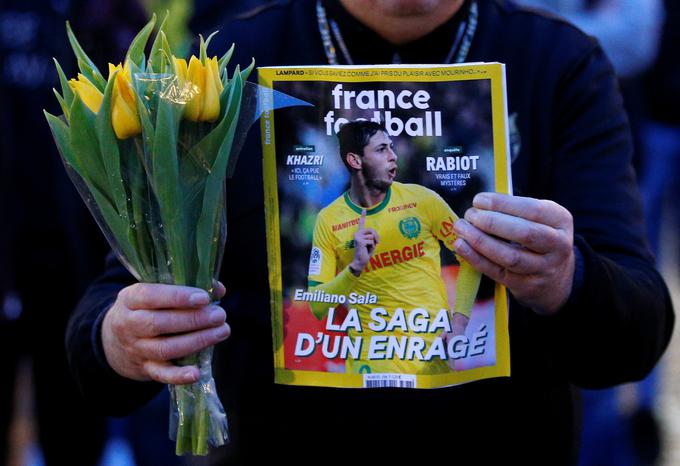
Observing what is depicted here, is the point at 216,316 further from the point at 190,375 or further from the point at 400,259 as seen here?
the point at 400,259

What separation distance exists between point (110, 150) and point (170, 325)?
26 centimetres

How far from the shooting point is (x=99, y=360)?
5.65ft

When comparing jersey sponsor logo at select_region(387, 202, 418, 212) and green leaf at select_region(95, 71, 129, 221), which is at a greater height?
green leaf at select_region(95, 71, 129, 221)

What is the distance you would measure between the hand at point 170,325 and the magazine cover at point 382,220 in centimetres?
15

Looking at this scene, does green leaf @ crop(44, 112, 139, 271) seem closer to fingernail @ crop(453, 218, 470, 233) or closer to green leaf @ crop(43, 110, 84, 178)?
green leaf @ crop(43, 110, 84, 178)

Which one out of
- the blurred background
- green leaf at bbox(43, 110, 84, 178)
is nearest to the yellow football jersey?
green leaf at bbox(43, 110, 84, 178)

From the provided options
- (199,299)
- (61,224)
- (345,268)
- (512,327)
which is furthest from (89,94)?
(61,224)

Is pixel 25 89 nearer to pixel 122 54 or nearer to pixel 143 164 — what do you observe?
pixel 122 54

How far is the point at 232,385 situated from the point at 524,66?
77cm

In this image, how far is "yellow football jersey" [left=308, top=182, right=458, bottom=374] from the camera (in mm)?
1574

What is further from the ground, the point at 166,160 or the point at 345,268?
the point at 166,160

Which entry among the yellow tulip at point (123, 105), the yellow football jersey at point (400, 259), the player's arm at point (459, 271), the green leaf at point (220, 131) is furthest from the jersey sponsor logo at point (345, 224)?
the yellow tulip at point (123, 105)

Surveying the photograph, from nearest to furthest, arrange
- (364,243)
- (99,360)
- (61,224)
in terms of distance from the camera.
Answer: (364,243), (99,360), (61,224)

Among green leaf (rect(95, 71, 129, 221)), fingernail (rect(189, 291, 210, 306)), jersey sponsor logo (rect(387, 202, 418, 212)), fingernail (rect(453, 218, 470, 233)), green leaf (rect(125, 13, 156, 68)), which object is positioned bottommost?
fingernail (rect(189, 291, 210, 306))
